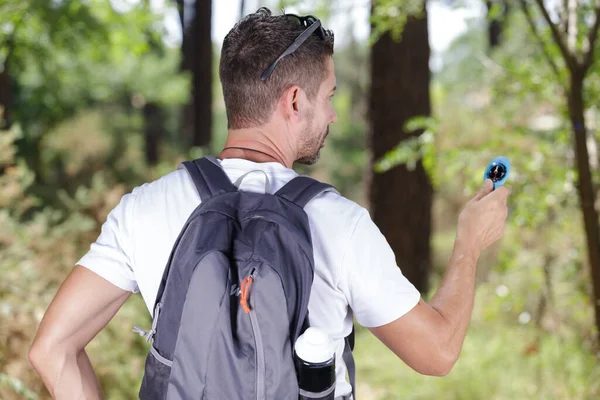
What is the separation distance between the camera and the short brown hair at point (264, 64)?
1.39 metres

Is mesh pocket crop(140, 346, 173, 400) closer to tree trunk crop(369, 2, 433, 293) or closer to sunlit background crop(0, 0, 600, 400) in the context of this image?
sunlit background crop(0, 0, 600, 400)

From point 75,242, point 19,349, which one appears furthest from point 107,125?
point 19,349

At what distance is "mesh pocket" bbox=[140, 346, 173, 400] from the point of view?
1328 millimetres

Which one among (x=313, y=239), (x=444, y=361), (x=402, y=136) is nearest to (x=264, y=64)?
(x=313, y=239)

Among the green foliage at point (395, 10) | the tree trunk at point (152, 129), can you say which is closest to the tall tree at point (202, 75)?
the tree trunk at point (152, 129)

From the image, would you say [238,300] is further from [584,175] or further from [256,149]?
[584,175]

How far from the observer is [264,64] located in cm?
140

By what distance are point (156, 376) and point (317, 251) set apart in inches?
16.3

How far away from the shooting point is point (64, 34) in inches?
272

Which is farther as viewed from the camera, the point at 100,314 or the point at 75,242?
the point at 75,242

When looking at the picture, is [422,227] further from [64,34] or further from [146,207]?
[146,207]

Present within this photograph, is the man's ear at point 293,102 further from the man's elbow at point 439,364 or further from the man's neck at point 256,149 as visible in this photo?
the man's elbow at point 439,364

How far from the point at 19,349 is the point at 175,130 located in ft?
46.3

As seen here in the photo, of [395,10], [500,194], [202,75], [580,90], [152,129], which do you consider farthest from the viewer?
[152,129]
